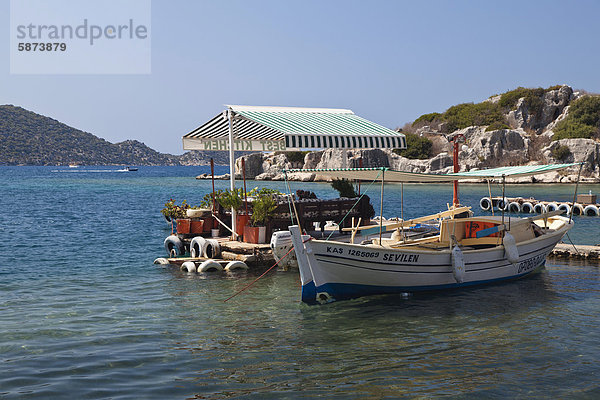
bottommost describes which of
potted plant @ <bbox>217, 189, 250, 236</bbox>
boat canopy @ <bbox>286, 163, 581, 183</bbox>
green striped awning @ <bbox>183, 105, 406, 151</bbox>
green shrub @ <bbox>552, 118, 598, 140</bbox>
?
potted plant @ <bbox>217, 189, 250, 236</bbox>

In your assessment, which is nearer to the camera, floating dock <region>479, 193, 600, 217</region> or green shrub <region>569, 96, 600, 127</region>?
floating dock <region>479, 193, 600, 217</region>

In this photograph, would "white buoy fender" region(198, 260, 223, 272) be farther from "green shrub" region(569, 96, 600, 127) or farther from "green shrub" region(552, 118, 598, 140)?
"green shrub" region(569, 96, 600, 127)

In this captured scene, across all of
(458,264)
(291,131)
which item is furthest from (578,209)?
(291,131)

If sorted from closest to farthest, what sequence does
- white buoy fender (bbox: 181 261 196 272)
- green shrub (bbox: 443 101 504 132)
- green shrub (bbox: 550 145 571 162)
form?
white buoy fender (bbox: 181 261 196 272) → green shrub (bbox: 550 145 571 162) → green shrub (bbox: 443 101 504 132)

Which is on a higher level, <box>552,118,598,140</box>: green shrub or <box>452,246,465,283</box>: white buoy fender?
<box>552,118,598,140</box>: green shrub

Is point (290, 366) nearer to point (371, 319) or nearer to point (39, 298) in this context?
point (371, 319)

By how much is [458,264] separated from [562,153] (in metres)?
77.8

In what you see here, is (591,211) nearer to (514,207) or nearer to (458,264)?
(514,207)

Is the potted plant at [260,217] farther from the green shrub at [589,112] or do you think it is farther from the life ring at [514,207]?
the green shrub at [589,112]

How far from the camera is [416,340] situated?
37.2 ft

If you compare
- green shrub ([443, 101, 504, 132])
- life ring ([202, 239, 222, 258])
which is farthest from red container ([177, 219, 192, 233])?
green shrub ([443, 101, 504, 132])

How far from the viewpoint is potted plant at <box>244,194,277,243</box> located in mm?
18953

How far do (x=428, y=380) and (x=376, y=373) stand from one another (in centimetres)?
87

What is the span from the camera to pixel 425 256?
48.0 feet
